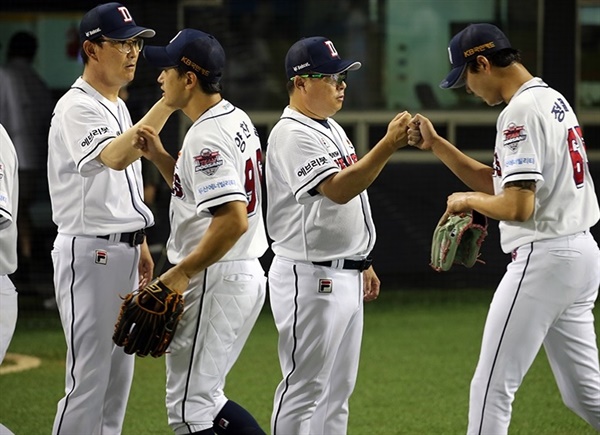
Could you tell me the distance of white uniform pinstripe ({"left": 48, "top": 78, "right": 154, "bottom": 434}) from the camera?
4.61m

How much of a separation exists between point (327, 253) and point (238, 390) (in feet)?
8.27

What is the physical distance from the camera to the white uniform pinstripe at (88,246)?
4.61 m

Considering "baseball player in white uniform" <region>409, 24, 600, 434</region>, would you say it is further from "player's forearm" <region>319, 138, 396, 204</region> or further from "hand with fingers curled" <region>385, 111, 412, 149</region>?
"player's forearm" <region>319, 138, 396, 204</region>

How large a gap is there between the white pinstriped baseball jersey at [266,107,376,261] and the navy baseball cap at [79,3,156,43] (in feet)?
2.36

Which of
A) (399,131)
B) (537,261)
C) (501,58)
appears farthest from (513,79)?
(537,261)

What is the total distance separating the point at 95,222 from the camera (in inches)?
184

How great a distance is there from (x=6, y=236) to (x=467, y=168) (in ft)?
5.83

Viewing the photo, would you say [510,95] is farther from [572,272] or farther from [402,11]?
[402,11]

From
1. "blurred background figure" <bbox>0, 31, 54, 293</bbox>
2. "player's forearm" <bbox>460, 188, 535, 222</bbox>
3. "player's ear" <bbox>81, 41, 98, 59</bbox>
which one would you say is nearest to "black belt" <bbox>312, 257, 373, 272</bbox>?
"player's forearm" <bbox>460, 188, 535, 222</bbox>

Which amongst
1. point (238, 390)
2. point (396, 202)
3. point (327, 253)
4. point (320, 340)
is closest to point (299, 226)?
point (327, 253)

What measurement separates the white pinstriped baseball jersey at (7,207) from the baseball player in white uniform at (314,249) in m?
1.05

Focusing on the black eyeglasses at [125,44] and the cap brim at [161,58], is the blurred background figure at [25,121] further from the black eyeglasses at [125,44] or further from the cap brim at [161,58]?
the cap brim at [161,58]

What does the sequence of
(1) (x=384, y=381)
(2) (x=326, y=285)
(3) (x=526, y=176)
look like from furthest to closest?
(1) (x=384, y=381), (2) (x=326, y=285), (3) (x=526, y=176)

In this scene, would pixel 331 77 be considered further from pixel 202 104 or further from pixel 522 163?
pixel 522 163
